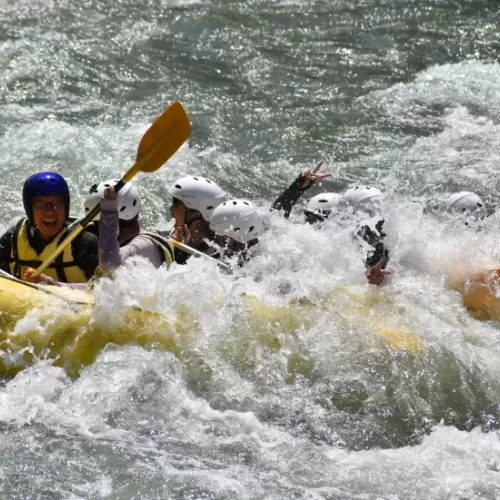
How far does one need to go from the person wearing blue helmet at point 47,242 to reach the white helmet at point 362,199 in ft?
5.94

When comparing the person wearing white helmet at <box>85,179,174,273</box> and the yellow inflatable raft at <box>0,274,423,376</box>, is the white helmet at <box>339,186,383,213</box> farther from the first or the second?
the person wearing white helmet at <box>85,179,174,273</box>

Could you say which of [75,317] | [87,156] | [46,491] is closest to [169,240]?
[75,317]

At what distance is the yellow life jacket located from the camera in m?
5.39

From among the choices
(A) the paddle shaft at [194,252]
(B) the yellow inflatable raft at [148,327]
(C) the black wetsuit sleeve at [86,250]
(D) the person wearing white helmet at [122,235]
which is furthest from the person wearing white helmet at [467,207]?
(C) the black wetsuit sleeve at [86,250]

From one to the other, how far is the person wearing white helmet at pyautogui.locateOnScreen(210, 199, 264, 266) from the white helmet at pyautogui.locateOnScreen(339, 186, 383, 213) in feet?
2.45

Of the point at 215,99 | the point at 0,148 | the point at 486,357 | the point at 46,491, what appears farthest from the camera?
the point at 215,99

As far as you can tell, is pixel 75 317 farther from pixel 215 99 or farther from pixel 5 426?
pixel 215 99

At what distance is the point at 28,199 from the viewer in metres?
5.28

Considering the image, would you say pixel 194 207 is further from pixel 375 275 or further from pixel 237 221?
pixel 375 275

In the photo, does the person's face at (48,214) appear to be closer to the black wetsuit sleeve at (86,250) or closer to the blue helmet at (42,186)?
the blue helmet at (42,186)

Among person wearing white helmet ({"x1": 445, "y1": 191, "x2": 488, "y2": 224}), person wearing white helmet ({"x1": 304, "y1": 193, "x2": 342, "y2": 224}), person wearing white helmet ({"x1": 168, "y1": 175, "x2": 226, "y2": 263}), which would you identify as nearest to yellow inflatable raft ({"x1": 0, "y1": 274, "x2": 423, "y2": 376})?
person wearing white helmet ({"x1": 168, "y1": 175, "x2": 226, "y2": 263})

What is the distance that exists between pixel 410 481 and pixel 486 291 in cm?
159

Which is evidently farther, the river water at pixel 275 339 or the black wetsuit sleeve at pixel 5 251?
the black wetsuit sleeve at pixel 5 251

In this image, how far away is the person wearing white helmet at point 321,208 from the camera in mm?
6547
